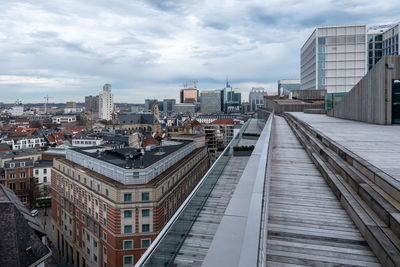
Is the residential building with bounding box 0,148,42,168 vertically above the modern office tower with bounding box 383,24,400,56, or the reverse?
the modern office tower with bounding box 383,24,400,56

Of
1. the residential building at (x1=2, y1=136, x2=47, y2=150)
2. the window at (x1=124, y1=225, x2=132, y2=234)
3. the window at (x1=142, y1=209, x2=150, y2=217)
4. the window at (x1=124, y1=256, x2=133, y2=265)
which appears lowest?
the window at (x1=124, y1=256, x2=133, y2=265)

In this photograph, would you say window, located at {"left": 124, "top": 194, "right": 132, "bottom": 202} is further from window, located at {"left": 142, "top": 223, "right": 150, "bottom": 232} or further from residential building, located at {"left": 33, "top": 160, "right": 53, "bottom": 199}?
residential building, located at {"left": 33, "top": 160, "right": 53, "bottom": 199}

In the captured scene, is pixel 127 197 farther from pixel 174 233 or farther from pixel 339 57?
pixel 339 57

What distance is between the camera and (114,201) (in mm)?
19531

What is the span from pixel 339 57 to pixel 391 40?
1349 centimetres

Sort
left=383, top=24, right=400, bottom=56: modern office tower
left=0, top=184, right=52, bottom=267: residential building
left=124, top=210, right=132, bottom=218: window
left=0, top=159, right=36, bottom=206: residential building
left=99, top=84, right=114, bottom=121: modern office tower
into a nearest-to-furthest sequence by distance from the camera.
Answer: left=0, top=184, right=52, bottom=267: residential building < left=124, top=210, right=132, bottom=218: window < left=0, top=159, right=36, bottom=206: residential building < left=383, top=24, right=400, bottom=56: modern office tower < left=99, top=84, right=114, bottom=121: modern office tower

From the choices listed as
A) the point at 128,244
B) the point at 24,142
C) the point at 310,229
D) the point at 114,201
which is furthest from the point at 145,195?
the point at 24,142

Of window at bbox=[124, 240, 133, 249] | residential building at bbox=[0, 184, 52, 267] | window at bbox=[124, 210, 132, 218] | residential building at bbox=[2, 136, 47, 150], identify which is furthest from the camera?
residential building at bbox=[2, 136, 47, 150]

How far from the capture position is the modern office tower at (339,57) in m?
41.6

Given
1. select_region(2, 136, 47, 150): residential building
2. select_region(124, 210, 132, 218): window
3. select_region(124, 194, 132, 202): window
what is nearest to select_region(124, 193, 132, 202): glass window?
select_region(124, 194, 132, 202): window

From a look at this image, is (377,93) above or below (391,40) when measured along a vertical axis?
below

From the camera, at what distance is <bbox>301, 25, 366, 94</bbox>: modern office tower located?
136 ft

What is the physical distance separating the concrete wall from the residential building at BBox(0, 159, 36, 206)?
38641 mm

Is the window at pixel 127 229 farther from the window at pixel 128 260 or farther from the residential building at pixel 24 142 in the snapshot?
the residential building at pixel 24 142
